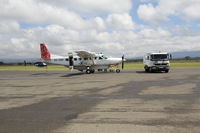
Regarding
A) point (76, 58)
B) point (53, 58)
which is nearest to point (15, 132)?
point (76, 58)

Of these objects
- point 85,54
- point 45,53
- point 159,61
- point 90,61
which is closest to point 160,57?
point 159,61

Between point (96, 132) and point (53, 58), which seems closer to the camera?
point (96, 132)

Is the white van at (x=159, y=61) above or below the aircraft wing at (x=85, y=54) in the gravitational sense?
below

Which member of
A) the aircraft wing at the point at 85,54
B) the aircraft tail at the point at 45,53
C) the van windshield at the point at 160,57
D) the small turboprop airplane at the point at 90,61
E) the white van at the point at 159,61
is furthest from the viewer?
the aircraft tail at the point at 45,53

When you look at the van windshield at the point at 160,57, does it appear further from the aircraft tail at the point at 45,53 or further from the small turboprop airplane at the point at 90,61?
the aircraft tail at the point at 45,53

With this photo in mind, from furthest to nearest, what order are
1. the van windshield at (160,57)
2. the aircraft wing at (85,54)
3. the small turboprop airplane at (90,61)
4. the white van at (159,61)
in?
the small turboprop airplane at (90,61) → the aircraft wing at (85,54) → the van windshield at (160,57) → the white van at (159,61)

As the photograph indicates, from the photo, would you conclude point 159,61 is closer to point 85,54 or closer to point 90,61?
point 90,61

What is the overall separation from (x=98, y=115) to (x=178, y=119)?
8.06 feet

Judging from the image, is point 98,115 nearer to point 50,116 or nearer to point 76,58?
point 50,116

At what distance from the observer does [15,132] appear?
7.11 m

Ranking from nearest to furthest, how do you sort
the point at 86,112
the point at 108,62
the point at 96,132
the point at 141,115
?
the point at 96,132 < the point at 141,115 < the point at 86,112 < the point at 108,62

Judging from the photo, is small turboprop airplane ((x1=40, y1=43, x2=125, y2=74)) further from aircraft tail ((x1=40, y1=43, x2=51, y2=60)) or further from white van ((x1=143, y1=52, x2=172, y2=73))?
white van ((x1=143, y1=52, x2=172, y2=73))

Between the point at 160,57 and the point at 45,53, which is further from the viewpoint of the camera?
the point at 45,53

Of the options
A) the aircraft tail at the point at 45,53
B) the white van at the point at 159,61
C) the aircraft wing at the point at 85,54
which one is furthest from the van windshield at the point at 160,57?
the aircraft tail at the point at 45,53
